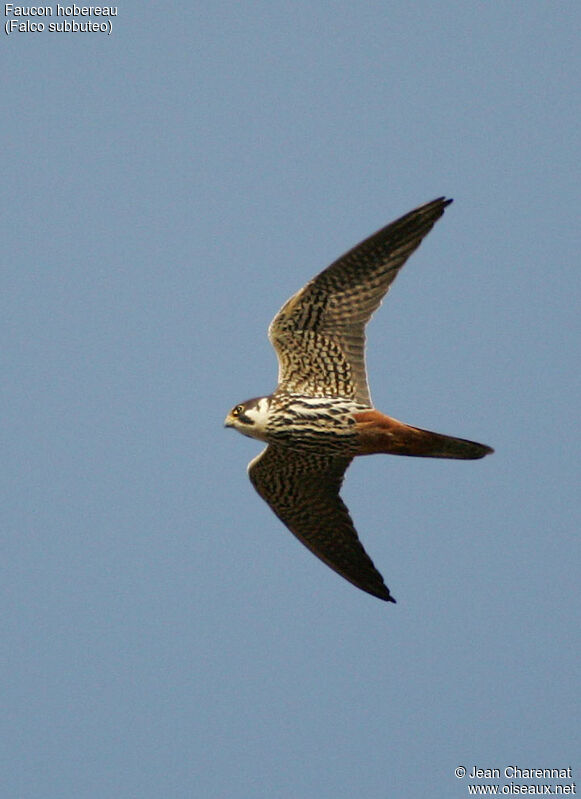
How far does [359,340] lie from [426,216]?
1155 millimetres

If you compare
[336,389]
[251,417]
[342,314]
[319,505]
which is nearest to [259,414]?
[251,417]

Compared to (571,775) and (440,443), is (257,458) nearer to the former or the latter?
(440,443)

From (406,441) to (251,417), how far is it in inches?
51.0

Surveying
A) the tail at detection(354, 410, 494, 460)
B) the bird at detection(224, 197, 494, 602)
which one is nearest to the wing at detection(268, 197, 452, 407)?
the bird at detection(224, 197, 494, 602)

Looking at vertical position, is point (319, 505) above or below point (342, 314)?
below

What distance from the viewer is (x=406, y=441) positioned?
9.70 metres

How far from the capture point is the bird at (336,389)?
9.62m

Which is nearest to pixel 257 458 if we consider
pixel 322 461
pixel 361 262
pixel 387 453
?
pixel 322 461

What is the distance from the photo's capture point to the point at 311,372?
10078mm

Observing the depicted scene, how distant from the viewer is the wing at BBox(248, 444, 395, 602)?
1061cm

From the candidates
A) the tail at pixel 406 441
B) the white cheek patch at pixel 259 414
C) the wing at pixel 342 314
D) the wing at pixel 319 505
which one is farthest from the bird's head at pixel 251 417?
the tail at pixel 406 441

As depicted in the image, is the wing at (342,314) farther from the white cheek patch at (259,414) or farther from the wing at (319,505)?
the wing at (319,505)

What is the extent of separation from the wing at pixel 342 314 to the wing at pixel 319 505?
0.80m

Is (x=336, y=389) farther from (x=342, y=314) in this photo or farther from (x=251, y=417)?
(x=251, y=417)
